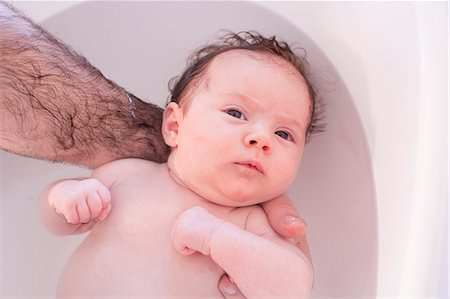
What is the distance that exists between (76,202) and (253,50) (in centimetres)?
41

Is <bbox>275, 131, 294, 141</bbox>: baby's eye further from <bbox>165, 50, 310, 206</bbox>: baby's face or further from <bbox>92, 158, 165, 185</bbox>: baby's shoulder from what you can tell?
<bbox>92, 158, 165, 185</bbox>: baby's shoulder

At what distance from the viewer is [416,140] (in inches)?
35.3

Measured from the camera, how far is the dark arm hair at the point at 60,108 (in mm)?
1055

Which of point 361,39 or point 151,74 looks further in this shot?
point 151,74

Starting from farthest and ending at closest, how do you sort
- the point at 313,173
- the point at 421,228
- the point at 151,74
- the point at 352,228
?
the point at 151,74, the point at 313,173, the point at 352,228, the point at 421,228

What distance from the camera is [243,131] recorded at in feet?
3.04

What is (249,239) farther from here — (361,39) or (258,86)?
(361,39)

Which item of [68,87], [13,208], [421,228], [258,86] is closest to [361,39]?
[258,86]

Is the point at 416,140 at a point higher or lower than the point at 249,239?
higher

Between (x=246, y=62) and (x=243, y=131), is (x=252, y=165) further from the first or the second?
(x=246, y=62)

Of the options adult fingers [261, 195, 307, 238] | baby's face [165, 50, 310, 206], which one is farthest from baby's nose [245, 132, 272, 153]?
adult fingers [261, 195, 307, 238]

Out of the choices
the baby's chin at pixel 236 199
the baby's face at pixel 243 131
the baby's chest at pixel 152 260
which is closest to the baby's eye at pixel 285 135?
the baby's face at pixel 243 131

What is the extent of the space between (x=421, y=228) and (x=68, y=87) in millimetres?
672

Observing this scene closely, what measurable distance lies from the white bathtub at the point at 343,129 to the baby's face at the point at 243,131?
0.47 ft
